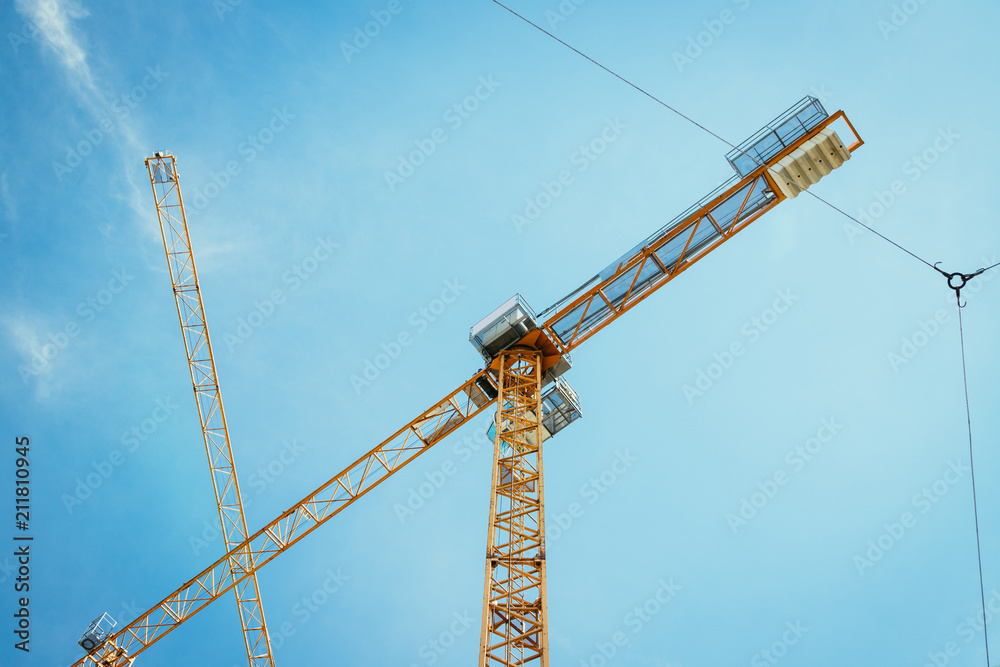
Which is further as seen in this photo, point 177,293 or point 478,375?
point 177,293

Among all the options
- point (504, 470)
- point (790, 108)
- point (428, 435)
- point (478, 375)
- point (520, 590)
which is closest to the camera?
point (520, 590)

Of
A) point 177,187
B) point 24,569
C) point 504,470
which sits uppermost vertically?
point 177,187

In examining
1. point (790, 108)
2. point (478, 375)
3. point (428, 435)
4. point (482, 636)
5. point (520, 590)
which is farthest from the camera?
point (428, 435)

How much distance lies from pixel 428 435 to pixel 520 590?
11.2 metres

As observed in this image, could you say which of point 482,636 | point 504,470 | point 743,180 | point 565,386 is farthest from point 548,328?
point 482,636

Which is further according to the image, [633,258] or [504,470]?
[633,258]

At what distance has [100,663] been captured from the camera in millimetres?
42125

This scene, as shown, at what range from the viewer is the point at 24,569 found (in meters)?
42.3

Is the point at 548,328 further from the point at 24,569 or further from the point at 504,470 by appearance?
the point at 24,569

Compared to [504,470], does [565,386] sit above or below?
above

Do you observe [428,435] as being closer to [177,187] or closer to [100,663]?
[100,663]

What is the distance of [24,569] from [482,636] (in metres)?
31.5

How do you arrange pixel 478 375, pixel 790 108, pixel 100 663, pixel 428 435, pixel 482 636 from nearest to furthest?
pixel 482 636
pixel 790 108
pixel 478 375
pixel 428 435
pixel 100 663

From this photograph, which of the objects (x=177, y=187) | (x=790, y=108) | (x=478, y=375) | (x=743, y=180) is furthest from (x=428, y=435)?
(x=177, y=187)
